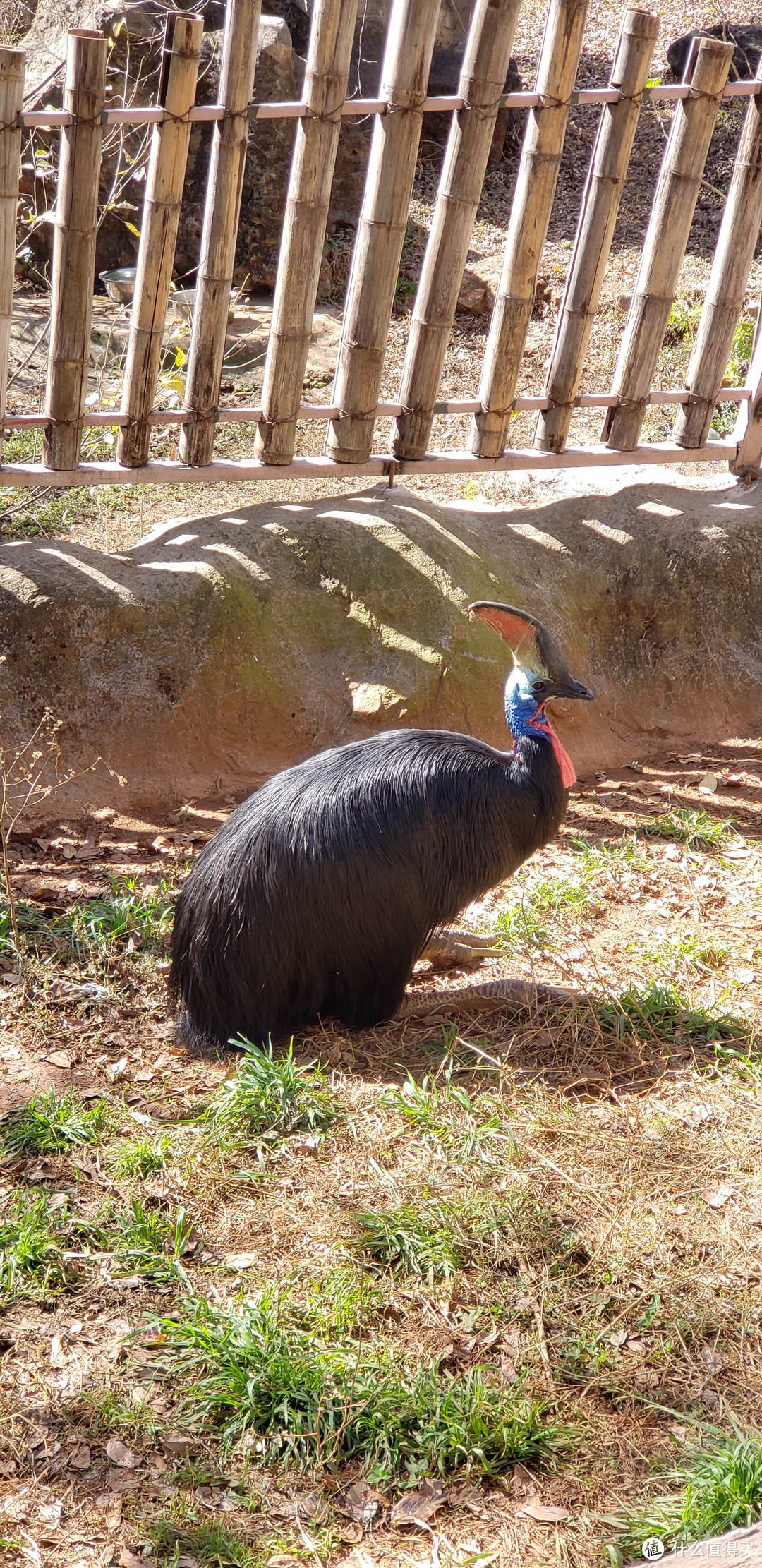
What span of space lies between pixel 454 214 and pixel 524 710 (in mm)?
2299

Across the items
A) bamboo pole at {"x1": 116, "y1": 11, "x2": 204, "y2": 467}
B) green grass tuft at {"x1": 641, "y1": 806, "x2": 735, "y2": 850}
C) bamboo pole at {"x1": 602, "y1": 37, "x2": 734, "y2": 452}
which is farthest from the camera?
bamboo pole at {"x1": 602, "y1": 37, "x2": 734, "y2": 452}

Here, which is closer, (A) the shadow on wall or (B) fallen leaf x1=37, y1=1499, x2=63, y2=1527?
(B) fallen leaf x1=37, y1=1499, x2=63, y2=1527

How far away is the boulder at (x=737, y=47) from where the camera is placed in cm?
972

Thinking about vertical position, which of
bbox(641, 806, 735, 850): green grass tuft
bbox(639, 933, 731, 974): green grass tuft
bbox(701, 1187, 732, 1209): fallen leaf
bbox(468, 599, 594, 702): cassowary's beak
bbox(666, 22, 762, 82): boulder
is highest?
→ bbox(666, 22, 762, 82): boulder

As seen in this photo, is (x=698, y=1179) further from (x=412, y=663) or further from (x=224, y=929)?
(x=412, y=663)

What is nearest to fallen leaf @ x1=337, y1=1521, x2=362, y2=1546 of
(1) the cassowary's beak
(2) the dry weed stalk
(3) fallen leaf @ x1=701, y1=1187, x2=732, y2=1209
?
(3) fallen leaf @ x1=701, y1=1187, x2=732, y2=1209

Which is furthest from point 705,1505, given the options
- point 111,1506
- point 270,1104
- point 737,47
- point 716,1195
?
point 737,47

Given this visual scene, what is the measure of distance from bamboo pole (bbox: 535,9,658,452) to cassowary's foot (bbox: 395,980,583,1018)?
2710mm

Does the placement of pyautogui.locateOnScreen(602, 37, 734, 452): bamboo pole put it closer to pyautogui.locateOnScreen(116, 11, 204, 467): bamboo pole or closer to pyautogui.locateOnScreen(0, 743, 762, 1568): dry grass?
pyautogui.locateOnScreen(116, 11, 204, 467): bamboo pole

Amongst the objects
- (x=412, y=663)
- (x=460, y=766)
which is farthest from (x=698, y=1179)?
(x=412, y=663)

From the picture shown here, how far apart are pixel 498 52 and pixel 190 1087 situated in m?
4.02

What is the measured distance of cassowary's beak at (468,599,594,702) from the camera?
384cm

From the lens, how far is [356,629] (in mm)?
5344

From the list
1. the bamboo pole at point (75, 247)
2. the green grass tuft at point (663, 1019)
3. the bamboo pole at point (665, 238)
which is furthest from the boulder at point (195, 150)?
the green grass tuft at point (663, 1019)
